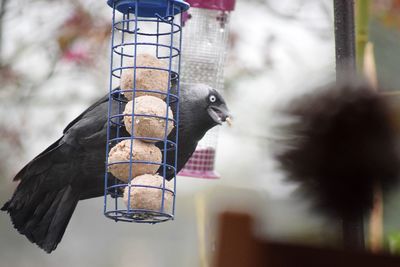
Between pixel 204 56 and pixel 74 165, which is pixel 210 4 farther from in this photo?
pixel 74 165

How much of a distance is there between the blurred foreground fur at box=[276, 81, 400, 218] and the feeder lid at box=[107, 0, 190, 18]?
0.66 m

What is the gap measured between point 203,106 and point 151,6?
59cm

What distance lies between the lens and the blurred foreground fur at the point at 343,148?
85.2 inches

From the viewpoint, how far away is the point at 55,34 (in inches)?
228

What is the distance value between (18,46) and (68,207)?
2541 millimetres

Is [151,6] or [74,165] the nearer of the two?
[151,6]

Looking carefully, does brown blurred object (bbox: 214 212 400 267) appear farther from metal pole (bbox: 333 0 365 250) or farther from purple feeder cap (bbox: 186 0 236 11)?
purple feeder cap (bbox: 186 0 236 11)

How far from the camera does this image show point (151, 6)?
9.45ft

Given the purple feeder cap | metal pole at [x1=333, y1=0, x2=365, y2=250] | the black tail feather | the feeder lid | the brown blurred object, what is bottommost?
the brown blurred object

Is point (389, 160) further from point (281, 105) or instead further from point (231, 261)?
point (231, 261)

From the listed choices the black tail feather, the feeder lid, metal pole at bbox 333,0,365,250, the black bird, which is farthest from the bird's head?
metal pole at bbox 333,0,365,250

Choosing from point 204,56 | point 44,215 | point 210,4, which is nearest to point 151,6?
point 210,4

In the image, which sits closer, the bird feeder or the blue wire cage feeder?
the blue wire cage feeder

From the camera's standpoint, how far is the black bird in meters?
3.33
